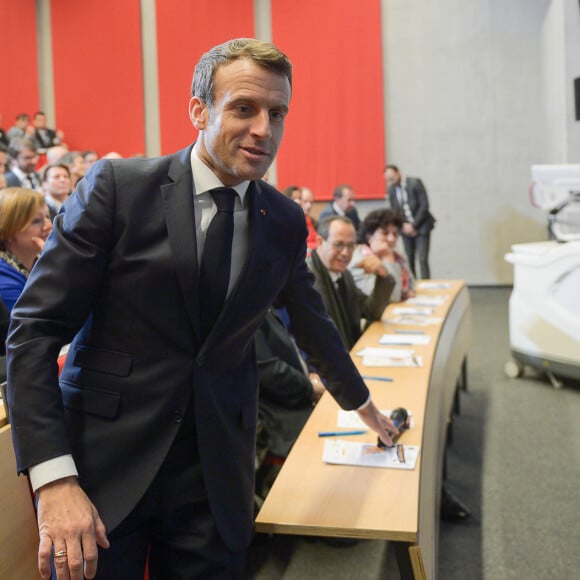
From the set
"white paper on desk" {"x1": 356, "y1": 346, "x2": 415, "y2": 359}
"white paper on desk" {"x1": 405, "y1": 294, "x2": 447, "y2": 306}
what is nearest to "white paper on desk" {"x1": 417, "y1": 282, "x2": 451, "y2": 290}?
"white paper on desk" {"x1": 405, "y1": 294, "x2": 447, "y2": 306}

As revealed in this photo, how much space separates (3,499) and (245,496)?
667 mm

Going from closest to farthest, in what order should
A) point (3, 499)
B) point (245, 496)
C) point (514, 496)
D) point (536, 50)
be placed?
point (245, 496) < point (3, 499) < point (514, 496) < point (536, 50)

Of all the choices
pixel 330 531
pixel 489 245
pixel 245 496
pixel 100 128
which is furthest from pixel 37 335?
pixel 100 128

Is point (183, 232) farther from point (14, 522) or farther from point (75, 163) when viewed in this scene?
point (75, 163)

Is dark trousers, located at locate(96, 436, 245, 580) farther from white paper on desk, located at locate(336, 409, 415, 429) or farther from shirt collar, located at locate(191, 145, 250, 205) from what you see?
white paper on desk, located at locate(336, 409, 415, 429)

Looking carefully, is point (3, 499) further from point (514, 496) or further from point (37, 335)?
point (514, 496)

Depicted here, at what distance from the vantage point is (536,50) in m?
8.65

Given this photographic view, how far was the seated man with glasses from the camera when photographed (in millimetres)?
3389

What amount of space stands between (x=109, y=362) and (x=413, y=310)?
10.8 feet

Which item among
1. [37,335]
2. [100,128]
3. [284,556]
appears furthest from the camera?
[100,128]

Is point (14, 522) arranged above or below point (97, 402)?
below

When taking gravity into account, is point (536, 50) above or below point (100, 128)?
above

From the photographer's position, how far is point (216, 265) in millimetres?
1149

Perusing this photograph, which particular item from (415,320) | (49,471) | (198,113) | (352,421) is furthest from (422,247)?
(49,471)
